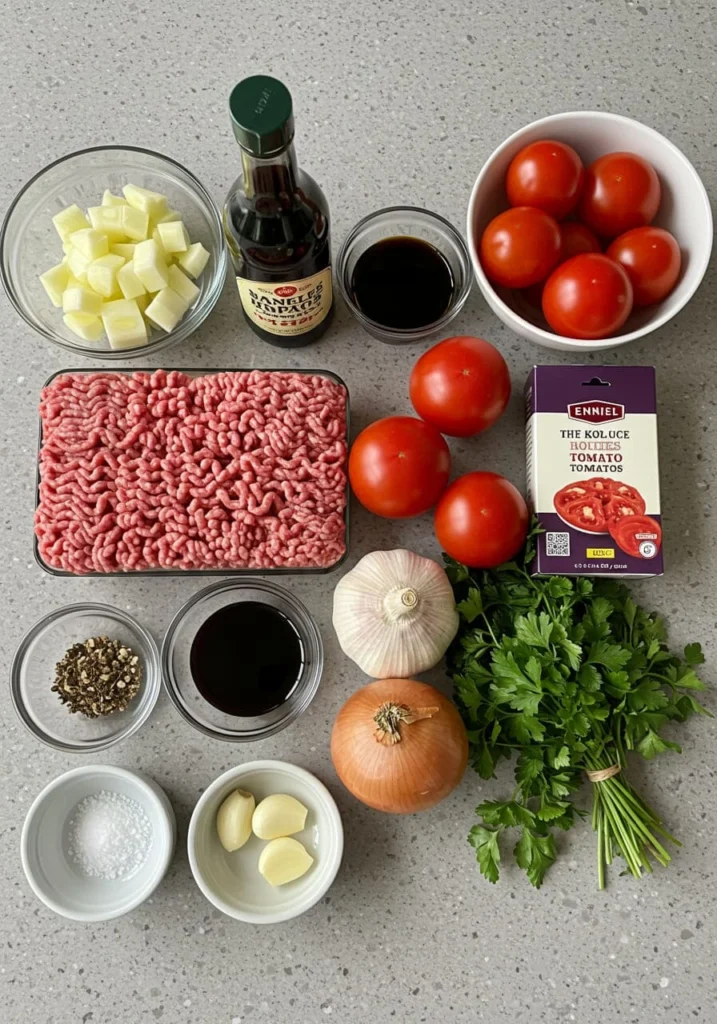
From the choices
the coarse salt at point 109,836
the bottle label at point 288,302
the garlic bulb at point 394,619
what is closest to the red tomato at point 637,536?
the garlic bulb at point 394,619

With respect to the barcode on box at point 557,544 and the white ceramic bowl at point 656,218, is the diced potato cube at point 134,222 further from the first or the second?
the barcode on box at point 557,544

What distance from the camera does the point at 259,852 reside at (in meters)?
1.01

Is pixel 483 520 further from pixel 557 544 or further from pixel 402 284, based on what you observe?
pixel 402 284

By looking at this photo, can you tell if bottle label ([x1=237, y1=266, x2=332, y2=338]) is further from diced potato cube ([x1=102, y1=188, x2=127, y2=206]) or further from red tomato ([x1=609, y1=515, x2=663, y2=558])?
red tomato ([x1=609, y1=515, x2=663, y2=558])

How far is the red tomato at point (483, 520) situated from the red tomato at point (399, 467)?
35 millimetres

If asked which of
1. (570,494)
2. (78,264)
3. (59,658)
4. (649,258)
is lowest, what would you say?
(59,658)

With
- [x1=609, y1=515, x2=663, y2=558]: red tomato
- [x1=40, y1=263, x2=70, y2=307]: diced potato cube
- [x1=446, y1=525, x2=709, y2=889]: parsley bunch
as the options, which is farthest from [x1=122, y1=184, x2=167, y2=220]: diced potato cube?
[x1=609, y1=515, x2=663, y2=558]: red tomato

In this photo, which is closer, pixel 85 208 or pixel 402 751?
pixel 402 751

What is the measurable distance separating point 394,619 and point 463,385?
0.29 meters

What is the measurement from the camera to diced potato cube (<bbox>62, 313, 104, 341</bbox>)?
1.02 m

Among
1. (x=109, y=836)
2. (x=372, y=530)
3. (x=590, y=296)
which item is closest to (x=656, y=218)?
(x=590, y=296)

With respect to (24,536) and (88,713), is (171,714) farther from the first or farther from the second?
(24,536)

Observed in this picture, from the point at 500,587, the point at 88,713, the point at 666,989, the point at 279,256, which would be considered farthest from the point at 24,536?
the point at 666,989

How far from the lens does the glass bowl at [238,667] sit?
3.32 feet
